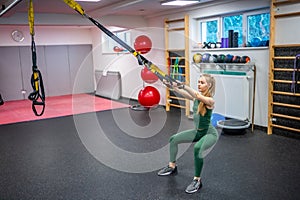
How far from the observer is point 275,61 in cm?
467

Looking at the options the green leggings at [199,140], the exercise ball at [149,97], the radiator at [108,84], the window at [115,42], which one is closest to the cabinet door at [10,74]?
the radiator at [108,84]

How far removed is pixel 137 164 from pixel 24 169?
55.6 inches

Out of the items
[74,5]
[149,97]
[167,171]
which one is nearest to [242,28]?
[149,97]

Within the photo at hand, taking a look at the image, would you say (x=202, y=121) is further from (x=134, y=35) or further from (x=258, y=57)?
Result: (x=134, y=35)

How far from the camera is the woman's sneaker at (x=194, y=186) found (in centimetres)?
299

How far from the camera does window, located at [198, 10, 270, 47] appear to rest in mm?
5043

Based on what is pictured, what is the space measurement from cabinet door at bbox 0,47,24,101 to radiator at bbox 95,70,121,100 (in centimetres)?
243

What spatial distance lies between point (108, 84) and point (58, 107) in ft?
6.68

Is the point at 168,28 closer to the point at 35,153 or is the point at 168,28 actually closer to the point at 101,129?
the point at 101,129

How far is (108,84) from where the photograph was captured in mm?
9547

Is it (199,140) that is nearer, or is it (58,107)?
(199,140)

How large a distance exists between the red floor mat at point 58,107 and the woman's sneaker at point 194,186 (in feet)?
15.2

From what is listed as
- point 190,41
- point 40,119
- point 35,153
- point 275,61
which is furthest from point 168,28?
point 35,153

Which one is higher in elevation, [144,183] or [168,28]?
[168,28]
